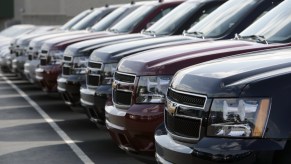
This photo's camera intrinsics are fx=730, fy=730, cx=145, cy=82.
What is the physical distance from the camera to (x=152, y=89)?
6508mm

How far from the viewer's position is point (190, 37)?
8.83 meters

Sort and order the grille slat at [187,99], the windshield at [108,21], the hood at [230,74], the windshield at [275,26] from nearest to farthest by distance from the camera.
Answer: the hood at [230,74] < the grille slat at [187,99] < the windshield at [275,26] < the windshield at [108,21]

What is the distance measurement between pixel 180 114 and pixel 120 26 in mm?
7892

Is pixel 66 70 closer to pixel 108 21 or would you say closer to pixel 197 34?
pixel 197 34

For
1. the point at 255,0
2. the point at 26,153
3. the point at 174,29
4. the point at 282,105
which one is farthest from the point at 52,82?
the point at 282,105

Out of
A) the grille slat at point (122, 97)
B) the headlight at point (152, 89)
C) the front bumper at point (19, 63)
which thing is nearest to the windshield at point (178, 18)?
the grille slat at point (122, 97)

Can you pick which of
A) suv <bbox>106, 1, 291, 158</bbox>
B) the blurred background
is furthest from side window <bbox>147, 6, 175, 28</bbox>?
the blurred background

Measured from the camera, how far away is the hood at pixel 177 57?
6.54m

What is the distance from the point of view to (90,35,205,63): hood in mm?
8406

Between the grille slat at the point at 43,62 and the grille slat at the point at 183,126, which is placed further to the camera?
the grille slat at the point at 43,62

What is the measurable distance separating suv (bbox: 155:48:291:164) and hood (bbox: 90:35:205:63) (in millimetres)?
3306

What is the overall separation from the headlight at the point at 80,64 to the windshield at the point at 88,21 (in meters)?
6.73

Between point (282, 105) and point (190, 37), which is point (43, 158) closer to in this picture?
point (190, 37)

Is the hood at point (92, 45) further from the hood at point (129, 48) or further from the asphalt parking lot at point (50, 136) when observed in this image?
the hood at point (129, 48)
